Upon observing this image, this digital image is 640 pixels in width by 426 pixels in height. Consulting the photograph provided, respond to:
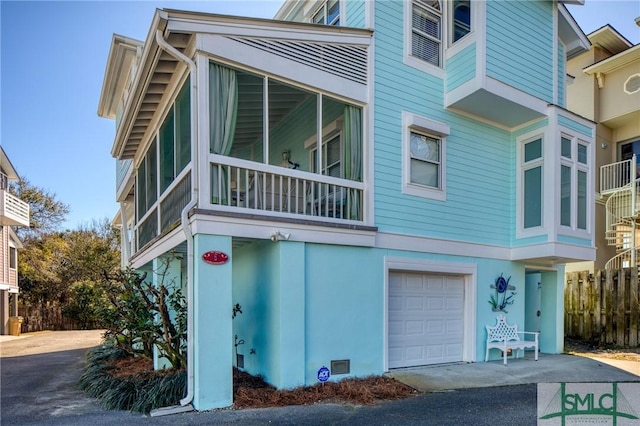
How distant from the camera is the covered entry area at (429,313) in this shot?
A: 797cm

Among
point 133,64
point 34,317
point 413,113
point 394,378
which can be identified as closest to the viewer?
point 394,378

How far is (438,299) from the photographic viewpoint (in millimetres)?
8594

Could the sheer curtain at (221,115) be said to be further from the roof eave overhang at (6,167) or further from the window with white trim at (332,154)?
the roof eave overhang at (6,167)

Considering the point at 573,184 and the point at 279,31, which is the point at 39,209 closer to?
the point at 279,31

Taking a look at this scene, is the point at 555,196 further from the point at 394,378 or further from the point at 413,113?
the point at 394,378

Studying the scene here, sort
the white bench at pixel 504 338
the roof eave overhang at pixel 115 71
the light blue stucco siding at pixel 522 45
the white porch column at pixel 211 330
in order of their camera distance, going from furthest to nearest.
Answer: the roof eave overhang at pixel 115 71
the white bench at pixel 504 338
the light blue stucco siding at pixel 522 45
the white porch column at pixel 211 330

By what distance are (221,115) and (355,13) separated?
3.85m

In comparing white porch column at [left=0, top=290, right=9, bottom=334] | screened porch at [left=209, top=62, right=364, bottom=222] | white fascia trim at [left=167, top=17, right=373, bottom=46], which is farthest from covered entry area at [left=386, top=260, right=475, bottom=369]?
white porch column at [left=0, top=290, right=9, bottom=334]

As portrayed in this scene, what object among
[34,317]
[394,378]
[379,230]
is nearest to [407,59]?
[379,230]

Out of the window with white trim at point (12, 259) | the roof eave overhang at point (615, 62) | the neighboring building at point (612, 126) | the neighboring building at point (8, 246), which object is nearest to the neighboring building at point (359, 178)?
the roof eave overhang at point (615, 62)

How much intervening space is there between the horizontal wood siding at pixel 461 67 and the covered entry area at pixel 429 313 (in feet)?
12.0

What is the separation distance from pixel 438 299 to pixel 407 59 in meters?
4.75

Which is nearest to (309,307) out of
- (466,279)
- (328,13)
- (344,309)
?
(344,309)

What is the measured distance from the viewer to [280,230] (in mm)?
6480
